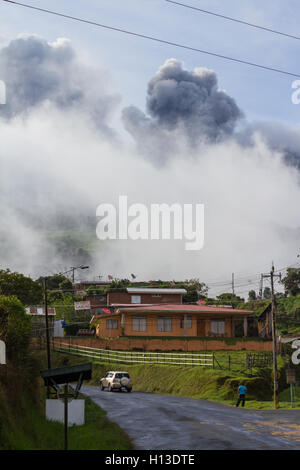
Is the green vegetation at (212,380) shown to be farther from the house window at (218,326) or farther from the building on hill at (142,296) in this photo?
the building on hill at (142,296)

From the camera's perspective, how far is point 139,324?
2862 inches

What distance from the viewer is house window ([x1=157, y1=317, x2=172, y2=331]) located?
238ft

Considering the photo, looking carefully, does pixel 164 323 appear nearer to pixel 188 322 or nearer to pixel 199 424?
pixel 188 322

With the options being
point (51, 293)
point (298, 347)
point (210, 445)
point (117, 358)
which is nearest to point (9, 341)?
point (210, 445)

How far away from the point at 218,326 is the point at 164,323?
6.54 m

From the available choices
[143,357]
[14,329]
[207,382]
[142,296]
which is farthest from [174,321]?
[14,329]

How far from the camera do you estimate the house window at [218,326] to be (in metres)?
74.1

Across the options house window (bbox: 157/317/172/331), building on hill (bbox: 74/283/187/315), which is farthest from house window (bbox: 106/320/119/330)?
building on hill (bbox: 74/283/187/315)

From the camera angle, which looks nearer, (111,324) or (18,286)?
(111,324)

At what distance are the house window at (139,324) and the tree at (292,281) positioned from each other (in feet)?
226

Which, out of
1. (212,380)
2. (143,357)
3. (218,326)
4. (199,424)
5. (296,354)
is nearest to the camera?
(199,424)

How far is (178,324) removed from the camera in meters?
72.9

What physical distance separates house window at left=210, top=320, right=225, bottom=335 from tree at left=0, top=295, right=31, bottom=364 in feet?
149
